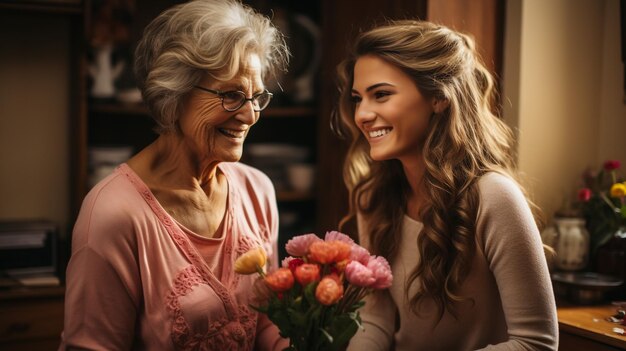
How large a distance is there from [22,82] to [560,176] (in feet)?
7.06

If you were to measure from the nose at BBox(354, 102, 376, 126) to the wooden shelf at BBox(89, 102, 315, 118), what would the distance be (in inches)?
41.0

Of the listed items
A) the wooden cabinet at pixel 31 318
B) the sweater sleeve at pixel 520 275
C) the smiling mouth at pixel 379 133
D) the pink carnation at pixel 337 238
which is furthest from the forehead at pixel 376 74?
the wooden cabinet at pixel 31 318

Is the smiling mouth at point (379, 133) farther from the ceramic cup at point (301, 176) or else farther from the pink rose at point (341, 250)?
the ceramic cup at point (301, 176)

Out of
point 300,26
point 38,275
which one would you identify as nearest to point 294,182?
point 300,26

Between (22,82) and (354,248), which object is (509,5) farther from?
(22,82)

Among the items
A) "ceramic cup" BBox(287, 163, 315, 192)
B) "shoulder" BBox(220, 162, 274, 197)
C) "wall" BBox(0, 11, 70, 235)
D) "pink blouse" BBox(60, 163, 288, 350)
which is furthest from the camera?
"ceramic cup" BBox(287, 163, 315, 192)

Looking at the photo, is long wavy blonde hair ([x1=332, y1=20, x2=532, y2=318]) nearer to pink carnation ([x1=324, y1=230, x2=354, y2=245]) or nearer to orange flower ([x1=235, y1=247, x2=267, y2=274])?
pink carnation ([x1=324, y1=230, x2=354, y2=245])

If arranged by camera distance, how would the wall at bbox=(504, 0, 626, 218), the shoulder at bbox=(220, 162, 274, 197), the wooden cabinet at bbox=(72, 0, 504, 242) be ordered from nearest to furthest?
the shoulder at bbox=(220, 162, 274, 197)
the wall at bbox=(504, 0, 626, 218)
the wooden cabinet at bbox=(72, 0, 504, 242)

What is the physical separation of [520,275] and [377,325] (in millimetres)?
412

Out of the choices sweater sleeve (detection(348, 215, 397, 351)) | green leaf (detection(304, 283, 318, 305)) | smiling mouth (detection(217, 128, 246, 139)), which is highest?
smiling mouth (detection(217, 128, 246, 139))

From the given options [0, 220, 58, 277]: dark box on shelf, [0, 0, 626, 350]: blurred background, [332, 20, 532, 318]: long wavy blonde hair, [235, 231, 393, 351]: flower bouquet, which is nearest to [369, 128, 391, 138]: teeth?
[332, 20, 532, 318]: long wavy blonde hair

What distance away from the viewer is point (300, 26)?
283 cm

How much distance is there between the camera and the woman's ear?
155 centimetres

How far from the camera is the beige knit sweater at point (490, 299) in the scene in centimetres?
142
